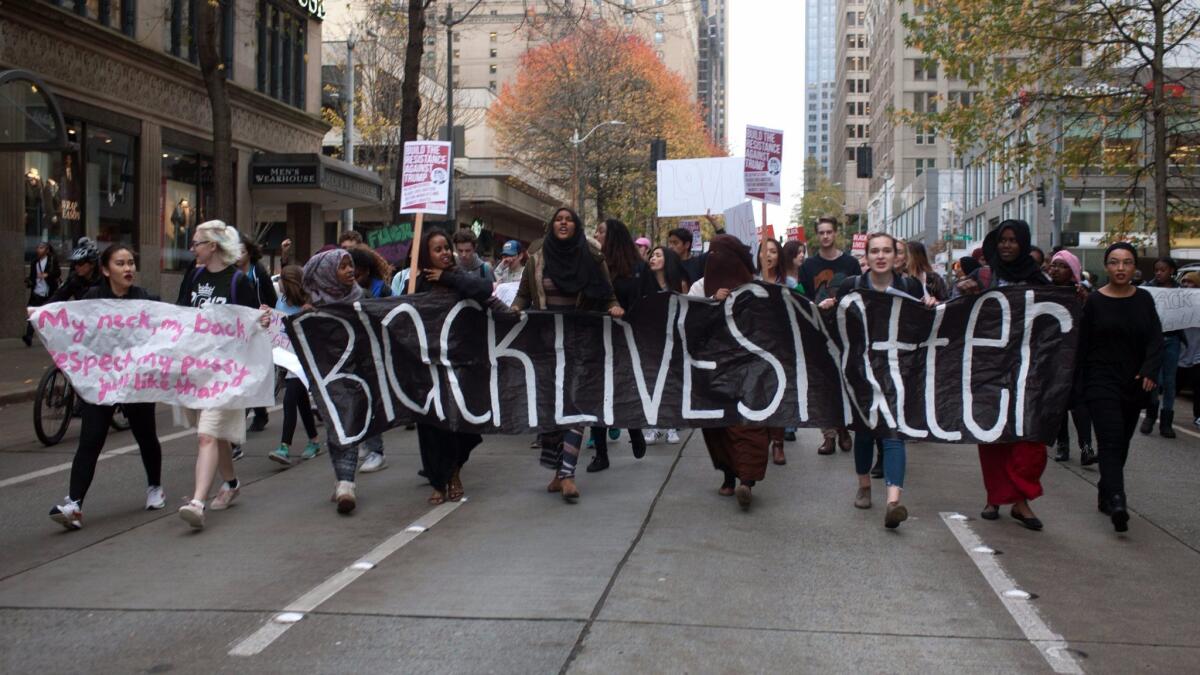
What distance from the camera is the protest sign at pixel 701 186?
2194 centimetres

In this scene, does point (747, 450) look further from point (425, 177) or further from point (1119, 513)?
point (425, 177)

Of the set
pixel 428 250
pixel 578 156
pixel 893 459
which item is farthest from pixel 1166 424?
pixel 578 156

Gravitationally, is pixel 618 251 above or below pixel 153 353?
above

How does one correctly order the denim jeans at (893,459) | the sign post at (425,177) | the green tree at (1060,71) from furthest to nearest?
the green tree at (1060,71) → the sign post at (425,177) → the denim jeans at (893,459)

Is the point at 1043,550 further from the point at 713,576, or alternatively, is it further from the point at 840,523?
the point at 713,576

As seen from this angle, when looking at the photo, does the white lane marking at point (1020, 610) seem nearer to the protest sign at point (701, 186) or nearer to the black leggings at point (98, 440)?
the black leggings at point (98, 440)

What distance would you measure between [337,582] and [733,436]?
298 cm

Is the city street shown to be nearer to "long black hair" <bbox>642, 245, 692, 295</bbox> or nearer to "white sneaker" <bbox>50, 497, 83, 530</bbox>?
"white sneaker" <bbox>50, 497, 83, 530</bbox>

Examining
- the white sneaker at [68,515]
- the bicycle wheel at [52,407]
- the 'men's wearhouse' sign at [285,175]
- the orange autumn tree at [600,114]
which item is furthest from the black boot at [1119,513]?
the orange autumn tree at [600,114]

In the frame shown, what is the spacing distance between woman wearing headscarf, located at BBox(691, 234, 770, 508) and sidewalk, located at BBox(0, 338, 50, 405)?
9453 millimetres

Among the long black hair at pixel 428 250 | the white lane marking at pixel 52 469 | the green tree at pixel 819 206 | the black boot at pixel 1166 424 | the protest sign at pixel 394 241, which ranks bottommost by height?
the white lane marking at pixel 52 469

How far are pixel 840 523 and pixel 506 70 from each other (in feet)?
315

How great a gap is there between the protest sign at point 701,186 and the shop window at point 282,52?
13.7 m

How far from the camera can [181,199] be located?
2842 cm
